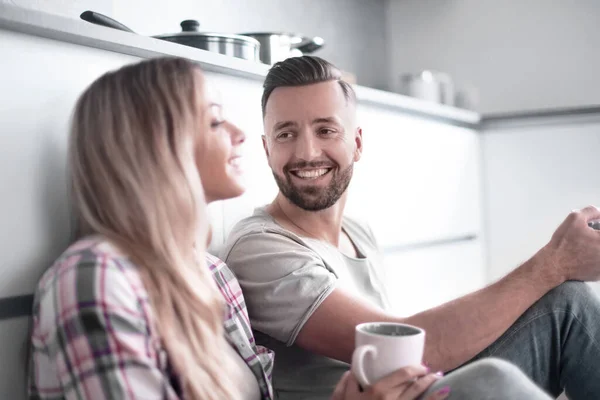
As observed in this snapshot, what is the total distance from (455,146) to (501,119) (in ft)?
0.88

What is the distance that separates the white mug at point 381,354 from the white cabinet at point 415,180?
915mm

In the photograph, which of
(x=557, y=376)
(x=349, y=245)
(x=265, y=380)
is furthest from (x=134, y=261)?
(x=557, y=376)

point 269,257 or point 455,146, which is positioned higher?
point 455,146

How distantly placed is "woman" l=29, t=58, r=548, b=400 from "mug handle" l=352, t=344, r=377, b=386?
2 centimetres

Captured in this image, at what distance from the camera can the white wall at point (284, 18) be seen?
1.79m

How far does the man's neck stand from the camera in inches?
55.1

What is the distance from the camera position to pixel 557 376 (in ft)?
4.29

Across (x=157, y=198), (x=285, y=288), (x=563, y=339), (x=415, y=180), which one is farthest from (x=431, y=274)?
(x=157, y=198)

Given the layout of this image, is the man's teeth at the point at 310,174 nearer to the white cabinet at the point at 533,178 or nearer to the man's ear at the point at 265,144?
the man's ear at the point at 265,144

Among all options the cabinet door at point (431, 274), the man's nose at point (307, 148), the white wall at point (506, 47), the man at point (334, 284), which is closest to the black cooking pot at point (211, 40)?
the man at point (334, 284)

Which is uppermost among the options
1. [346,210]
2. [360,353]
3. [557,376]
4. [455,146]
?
[455,146]

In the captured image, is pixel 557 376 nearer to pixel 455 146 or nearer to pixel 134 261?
pixel 134 261

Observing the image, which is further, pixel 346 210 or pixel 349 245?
pixel 346 210

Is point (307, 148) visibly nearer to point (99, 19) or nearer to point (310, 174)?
point (310, 174)
